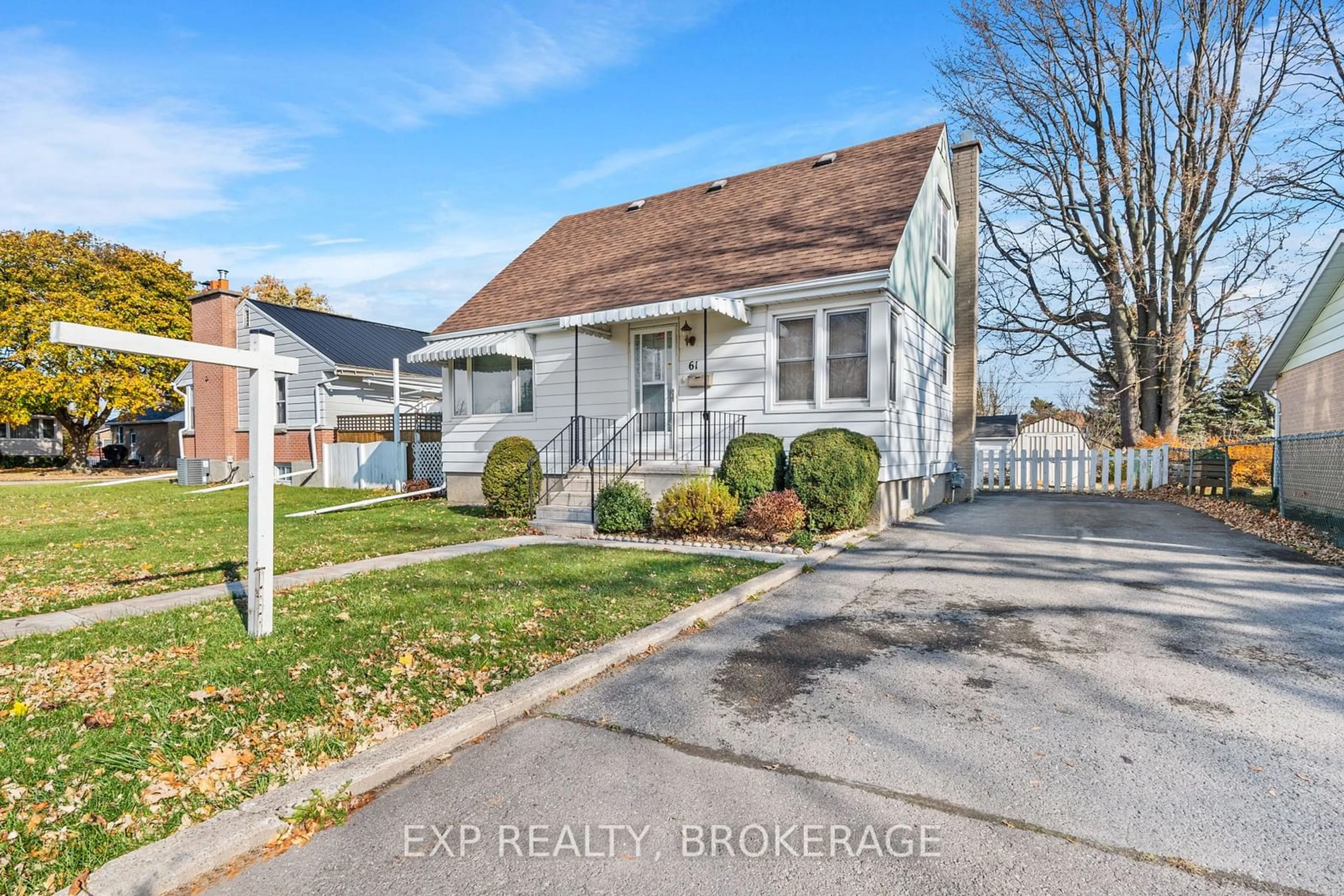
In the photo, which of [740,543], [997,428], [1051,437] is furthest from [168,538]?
[1051,437]

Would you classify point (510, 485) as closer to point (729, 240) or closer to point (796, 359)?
point (796, 359)

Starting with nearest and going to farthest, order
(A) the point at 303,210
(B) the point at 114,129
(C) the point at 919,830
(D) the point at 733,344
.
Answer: (C) the point at 919,830
(B) the point at 114,129
(D) the point at 733,344
(A) the point at 303,210

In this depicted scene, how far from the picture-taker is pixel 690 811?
263 cm

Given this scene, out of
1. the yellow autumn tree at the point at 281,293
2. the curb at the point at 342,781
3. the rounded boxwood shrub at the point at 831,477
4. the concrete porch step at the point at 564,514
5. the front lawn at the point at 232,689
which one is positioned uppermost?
the yellow autumn tree at the point at 281,293

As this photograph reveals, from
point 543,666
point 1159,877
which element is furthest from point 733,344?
point 1159,877

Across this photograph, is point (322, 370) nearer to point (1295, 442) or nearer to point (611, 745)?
point (611, 745)

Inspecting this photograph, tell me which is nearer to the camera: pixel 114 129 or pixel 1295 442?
pixel 114 129

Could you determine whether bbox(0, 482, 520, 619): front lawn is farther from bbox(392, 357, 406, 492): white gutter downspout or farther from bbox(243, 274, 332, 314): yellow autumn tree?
bbox(243, 274, 332, 314): yellow autumn tree

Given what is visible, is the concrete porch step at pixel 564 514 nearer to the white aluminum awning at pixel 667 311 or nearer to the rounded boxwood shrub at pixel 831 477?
the white aluminum awning at pixel 667 311

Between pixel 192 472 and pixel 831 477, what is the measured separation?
71.9 ft

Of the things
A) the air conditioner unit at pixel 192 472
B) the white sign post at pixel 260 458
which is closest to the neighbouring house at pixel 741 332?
the white sign post at pixel 260 458

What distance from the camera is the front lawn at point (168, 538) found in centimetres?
644

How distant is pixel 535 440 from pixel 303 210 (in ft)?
26.3
